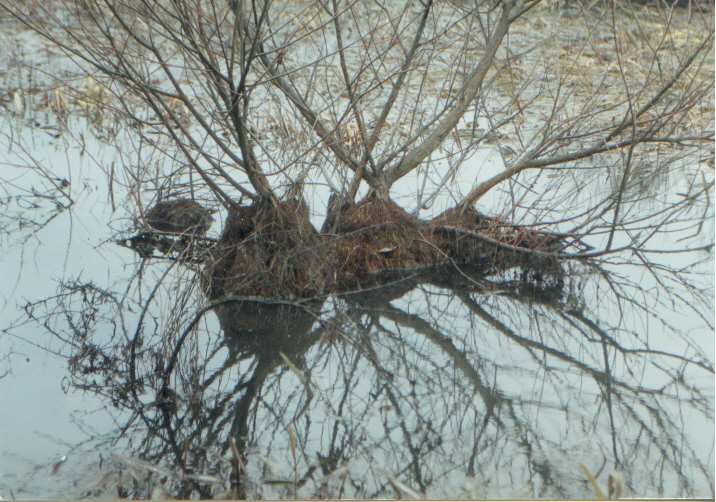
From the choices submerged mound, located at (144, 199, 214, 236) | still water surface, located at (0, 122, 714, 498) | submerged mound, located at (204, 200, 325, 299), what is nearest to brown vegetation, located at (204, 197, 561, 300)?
submerged mound, located at (204, 200, 325, 299)

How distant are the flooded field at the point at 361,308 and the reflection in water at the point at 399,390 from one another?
1 centimetres

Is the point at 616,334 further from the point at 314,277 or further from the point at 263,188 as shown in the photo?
the point at 263,188

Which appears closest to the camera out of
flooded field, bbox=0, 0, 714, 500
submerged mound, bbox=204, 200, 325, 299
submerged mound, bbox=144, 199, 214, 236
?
flooded field, bbox=0, 0, 714, 500

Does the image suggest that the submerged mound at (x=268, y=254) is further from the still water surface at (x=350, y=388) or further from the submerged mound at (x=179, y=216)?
the submerged mound at (x=179, y=216)

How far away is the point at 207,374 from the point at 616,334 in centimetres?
160

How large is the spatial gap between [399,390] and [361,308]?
33.7 inches

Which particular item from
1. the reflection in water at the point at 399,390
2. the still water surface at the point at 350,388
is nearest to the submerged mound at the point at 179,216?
the still water surface at the point at 350,388

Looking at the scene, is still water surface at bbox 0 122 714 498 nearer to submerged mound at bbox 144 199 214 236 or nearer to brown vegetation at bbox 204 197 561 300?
brown vegetation at bbox 204 197 561 300

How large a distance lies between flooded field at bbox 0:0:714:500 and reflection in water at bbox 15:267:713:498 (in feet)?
0.04

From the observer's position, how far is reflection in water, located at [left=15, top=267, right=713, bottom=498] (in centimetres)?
306

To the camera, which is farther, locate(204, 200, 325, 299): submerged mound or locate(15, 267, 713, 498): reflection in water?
locate(204, 200, 325, 299): submerged mound

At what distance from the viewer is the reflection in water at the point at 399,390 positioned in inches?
120

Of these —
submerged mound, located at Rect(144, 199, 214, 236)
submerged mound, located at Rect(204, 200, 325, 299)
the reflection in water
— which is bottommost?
the reflection in water

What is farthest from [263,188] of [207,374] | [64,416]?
[64,416]
